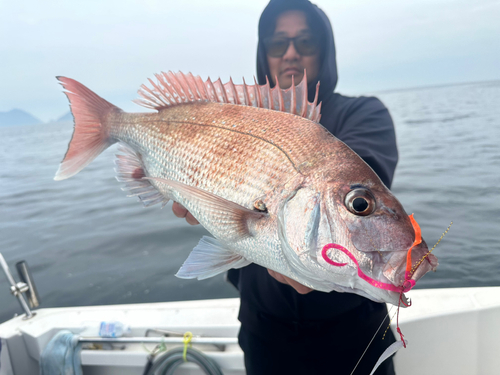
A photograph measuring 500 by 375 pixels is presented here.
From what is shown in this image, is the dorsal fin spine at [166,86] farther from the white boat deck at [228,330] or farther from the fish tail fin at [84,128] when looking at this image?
the white boat deck at [228,330]

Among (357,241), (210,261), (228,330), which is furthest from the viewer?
(228,330)

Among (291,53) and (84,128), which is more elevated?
(291,53)

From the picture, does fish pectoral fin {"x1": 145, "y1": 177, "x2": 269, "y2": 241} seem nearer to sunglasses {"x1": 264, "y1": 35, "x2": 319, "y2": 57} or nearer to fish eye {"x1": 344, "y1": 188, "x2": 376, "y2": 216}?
fish eye {"x1": 344, "y1": 188, "x2": 376, "y2": 216}

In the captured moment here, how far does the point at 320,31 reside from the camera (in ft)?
6.32

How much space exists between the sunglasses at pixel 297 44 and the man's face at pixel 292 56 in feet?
0.06

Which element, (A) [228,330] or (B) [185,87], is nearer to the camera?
(B) [185,87]

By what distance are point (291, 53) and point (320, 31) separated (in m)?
0.23

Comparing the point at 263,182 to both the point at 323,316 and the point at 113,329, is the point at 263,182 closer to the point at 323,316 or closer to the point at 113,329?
the point at 323,316

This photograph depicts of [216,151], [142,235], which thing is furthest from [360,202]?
[142,235]

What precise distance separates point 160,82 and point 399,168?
26.3 ft

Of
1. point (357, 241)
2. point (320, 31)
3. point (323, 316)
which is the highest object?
point (320, 31)

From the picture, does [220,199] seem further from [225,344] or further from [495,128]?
[495,128]

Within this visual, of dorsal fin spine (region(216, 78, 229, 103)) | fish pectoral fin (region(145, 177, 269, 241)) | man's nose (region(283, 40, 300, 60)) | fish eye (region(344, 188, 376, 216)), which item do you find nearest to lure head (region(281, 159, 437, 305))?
fish eye (region(344, 188, 376, 216))

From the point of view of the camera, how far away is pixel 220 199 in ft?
2.88
